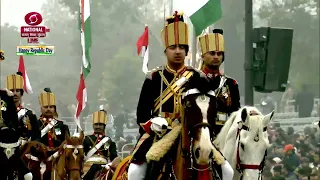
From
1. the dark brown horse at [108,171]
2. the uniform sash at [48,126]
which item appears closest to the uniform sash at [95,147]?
the uniform sash at [48,126]

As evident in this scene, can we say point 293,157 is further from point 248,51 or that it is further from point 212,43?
point 212,43

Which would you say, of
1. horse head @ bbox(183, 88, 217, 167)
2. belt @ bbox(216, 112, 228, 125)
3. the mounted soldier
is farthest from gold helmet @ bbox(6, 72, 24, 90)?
horse head @ bbox(183, 88, 217, 167)

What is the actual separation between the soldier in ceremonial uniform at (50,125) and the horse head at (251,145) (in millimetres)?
7194

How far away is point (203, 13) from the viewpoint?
12234 mm

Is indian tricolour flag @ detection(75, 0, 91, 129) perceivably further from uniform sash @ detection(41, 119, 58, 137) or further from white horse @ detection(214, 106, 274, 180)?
white horse @ detection(214, 106, 274, 180)

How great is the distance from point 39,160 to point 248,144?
6665mm

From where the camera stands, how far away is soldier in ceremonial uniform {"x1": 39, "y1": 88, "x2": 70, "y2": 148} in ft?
56.2

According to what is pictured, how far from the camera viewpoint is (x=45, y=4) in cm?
4047

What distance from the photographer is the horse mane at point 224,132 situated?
10773 millimetres

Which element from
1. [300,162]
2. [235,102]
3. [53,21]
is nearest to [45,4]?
[53,21]

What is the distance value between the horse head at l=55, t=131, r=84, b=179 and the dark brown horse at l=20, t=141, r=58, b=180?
94cm

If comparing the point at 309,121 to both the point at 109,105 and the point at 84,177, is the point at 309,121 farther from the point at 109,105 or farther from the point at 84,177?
the point at 84,177

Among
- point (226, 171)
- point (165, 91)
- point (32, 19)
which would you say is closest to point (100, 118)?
point (32, 19)

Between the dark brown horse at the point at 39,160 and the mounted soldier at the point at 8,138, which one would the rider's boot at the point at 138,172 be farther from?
the dark brown horse at the point at 39,160
